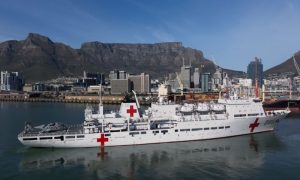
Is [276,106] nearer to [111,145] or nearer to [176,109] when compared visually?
[176,109]

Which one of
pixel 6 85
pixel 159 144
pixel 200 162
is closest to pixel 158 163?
pixel 200 162

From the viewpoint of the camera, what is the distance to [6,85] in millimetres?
182250

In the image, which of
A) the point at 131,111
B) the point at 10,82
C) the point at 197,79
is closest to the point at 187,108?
the point at 131,111

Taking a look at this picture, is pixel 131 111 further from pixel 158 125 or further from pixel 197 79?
pixel 197 79

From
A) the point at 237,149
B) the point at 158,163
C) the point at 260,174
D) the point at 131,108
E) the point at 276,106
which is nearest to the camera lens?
the point at 260,174

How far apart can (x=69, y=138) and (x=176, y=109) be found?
10043mm

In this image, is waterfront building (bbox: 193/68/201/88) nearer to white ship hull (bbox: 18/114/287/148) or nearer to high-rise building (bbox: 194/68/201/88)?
high-rise building (bbox: 194/68/201/88)

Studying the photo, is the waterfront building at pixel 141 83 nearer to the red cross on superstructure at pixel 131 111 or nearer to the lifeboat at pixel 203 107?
the lifeboat at pixel 203 107

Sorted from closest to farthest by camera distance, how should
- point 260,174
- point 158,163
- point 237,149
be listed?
point 260,174
point 158,163
point 237,149

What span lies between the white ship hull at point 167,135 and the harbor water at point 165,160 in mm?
585

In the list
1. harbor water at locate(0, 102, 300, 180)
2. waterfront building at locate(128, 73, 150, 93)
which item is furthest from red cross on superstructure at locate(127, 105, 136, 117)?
waterfront building at locate(128, 73, 150, 93)

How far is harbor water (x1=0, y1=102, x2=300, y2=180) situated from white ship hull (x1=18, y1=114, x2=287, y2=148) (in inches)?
23.0

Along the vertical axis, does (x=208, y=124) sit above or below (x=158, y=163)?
above

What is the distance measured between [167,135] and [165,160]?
16.8ft
